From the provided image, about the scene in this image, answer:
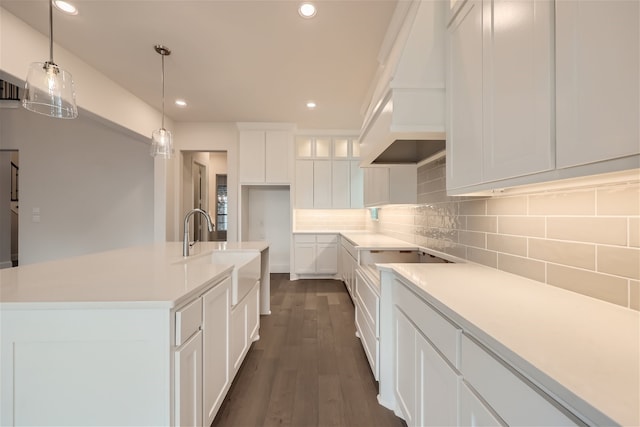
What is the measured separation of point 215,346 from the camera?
1.52 meters

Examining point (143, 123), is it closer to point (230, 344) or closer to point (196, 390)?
point (230, 344)

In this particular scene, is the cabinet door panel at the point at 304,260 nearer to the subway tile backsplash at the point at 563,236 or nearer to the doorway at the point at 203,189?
the doorway at the point at 203,189

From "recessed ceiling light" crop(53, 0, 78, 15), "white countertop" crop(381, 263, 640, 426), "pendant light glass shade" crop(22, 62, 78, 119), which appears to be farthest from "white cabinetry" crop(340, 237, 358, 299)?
"recessed ceiling light" crop(53, 0, 78, 15)

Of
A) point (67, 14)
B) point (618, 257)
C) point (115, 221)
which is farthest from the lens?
point (115, 221)

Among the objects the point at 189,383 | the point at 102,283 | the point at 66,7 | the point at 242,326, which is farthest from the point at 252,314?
the point at 66,7

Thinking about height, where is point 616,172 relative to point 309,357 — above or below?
above

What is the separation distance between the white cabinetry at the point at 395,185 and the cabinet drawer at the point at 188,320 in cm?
201

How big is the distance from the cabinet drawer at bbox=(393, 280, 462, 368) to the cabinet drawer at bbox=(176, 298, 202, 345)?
992 millimetres

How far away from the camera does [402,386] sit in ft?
5.03

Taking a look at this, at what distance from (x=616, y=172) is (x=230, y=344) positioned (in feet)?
6.32

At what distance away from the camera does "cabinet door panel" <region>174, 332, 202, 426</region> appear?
1.08m

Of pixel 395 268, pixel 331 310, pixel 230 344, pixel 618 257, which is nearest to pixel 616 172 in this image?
pixel 618 257

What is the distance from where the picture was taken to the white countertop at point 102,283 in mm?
1021

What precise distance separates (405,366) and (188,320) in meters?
1.12
